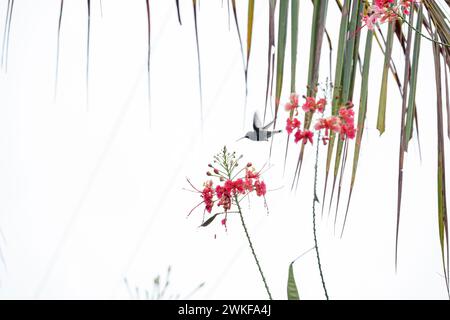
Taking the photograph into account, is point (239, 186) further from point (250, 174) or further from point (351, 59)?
point (351, 59)

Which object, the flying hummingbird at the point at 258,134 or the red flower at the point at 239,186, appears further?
the flying hummingbird at the point at 258,134

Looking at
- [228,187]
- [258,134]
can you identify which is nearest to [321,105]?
[228,187]

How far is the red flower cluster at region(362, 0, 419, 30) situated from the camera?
0.52 meters

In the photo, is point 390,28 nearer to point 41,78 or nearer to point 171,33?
point 171,33

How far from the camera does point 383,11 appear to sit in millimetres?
526

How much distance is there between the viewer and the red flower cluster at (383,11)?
0.52 meters

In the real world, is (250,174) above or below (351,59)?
below

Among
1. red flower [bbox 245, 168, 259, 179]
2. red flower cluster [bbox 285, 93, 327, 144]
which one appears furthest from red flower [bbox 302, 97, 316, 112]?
red flower [bbox 245, 168, 259, 179]

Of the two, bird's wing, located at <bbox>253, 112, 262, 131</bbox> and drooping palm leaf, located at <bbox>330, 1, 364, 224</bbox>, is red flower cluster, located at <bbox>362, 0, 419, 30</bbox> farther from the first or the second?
bird's wing, located at <bbox>253, 112, 262, 131</bbox>

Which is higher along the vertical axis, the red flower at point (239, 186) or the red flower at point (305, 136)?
the red flower at point (305, 136)

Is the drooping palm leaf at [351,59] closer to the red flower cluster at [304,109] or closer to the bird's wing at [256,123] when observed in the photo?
the red flower cluster at [304,109]

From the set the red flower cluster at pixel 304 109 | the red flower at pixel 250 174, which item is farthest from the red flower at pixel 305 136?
the red flower at pixel 250 174

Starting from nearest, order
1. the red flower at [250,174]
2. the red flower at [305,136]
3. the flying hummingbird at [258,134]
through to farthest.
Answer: the red flower at [305,136], the red flower at [250,174], the flying hummingbird at [258,134]
